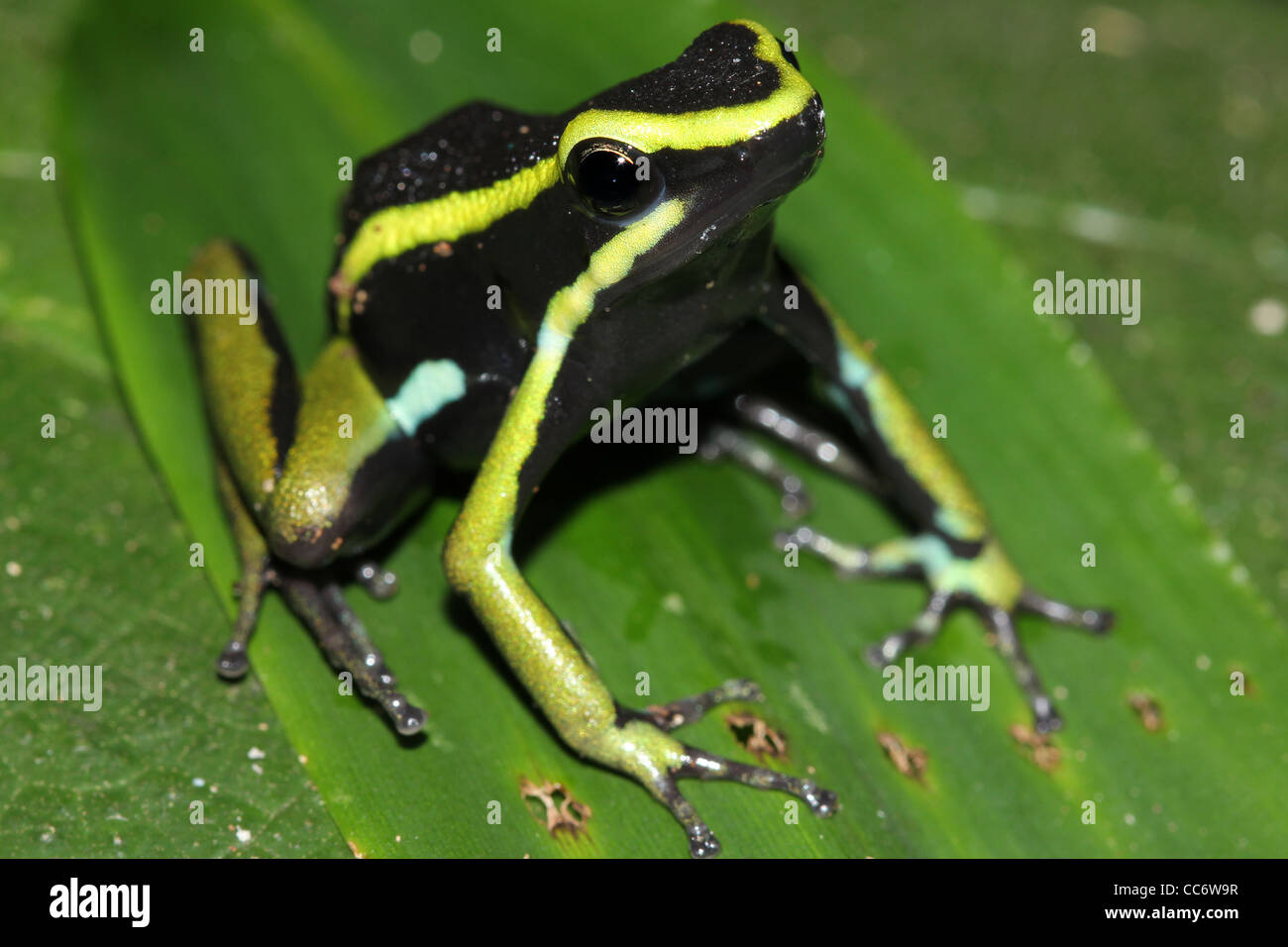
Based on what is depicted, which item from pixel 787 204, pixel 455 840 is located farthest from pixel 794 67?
pixel 455 840

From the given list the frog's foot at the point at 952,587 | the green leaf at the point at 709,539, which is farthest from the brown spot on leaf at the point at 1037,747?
the frog's foot at the point at 952,587

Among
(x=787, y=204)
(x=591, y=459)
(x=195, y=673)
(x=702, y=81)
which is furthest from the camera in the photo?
(x=787, y=204)

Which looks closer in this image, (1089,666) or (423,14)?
(1089,666)

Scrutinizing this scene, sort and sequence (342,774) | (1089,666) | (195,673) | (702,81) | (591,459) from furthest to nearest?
(591,459), (1089,666), (195,673), (342,774), (702,81)

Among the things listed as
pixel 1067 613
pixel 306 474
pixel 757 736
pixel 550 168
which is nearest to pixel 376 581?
pixel 306 474

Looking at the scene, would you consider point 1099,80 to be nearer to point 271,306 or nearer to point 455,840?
point 271,306

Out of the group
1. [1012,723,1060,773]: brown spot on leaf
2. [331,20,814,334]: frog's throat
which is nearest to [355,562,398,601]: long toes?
[331,20,814,334]: frog's throat

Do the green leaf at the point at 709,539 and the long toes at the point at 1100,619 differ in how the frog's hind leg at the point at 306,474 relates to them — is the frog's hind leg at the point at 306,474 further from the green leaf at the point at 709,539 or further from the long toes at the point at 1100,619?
the long toes at the point at 1100,619
